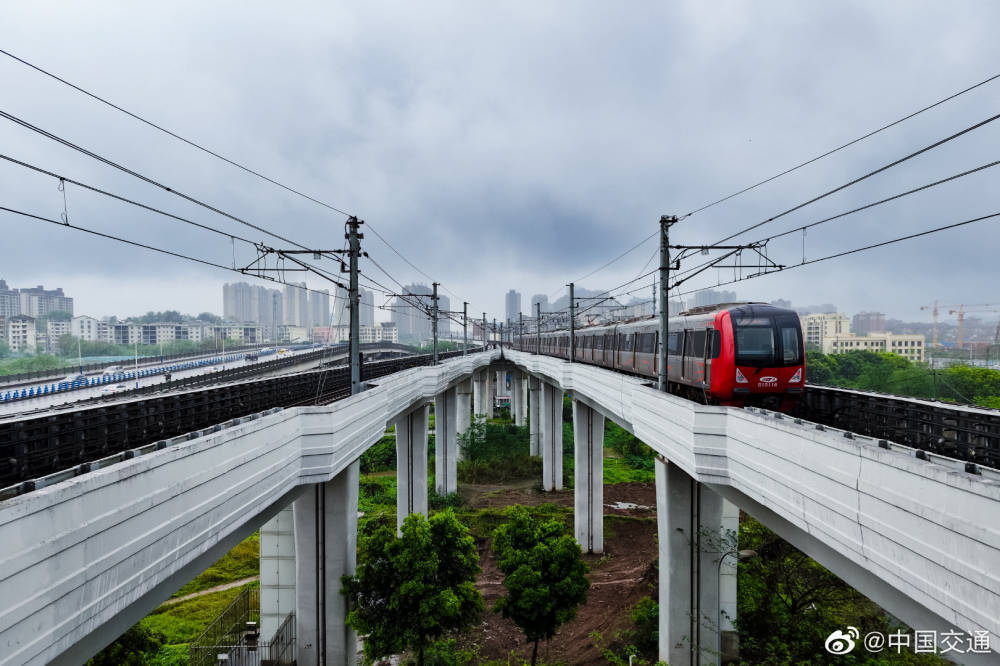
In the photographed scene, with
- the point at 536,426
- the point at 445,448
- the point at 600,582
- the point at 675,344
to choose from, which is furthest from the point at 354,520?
the point at 536,426

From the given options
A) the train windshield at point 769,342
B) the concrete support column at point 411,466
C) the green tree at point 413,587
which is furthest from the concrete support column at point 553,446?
the train windshield at point 769,342

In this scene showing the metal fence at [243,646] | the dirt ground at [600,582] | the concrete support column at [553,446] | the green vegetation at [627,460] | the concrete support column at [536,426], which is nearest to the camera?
the metal fence at [243,646]

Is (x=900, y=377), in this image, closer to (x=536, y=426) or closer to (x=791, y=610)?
(x=536, y=426)

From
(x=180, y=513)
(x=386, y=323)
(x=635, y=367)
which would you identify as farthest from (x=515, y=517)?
(x=386, y=323)

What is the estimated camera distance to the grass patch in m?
26.0

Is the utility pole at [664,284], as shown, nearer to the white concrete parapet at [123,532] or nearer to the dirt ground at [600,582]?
the white concrete parapet at [123,532]

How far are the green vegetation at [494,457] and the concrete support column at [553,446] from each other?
12.3 feet

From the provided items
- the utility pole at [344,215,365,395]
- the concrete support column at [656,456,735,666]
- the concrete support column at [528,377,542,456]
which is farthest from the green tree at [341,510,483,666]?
the concrete support column at [528,377,542,456]

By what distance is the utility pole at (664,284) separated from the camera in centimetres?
1278

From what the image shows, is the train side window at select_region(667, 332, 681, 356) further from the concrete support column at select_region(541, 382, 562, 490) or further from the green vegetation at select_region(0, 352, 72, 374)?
the green vegetation at select_region(0, 352, 72, 374)

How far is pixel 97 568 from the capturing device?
5.29m

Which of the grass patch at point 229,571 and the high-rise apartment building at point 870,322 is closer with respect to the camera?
the grass patch at point 229,571

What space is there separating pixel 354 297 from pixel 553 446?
32.0 m

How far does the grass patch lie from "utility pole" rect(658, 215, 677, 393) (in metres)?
23.0
